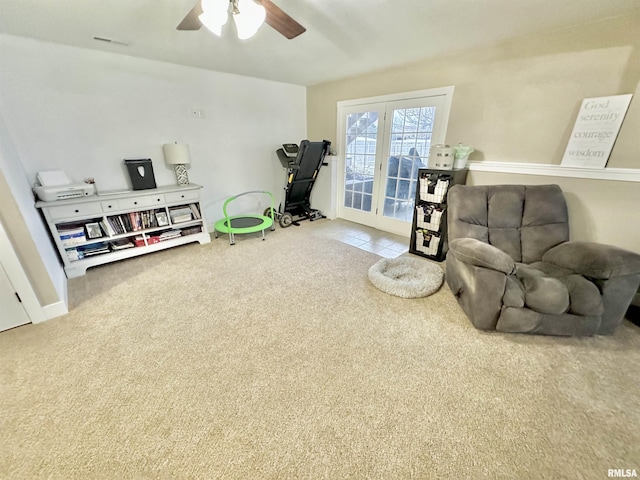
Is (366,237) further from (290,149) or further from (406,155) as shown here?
(290,149)

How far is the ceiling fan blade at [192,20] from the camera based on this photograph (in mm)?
1477

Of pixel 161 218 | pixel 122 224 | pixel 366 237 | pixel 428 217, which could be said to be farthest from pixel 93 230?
pixel 428 217

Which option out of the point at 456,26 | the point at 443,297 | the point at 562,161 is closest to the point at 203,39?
the point at 456,26

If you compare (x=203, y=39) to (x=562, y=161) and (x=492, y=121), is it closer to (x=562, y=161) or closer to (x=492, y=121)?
(x=492, y=121)

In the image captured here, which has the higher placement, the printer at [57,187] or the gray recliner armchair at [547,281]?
the printer at [57,187]

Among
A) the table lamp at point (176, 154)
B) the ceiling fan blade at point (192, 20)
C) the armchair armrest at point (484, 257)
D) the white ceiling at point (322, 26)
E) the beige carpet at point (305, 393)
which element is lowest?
the beige carpet at point (305, 393)

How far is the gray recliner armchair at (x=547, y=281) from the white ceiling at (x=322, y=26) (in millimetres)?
1398

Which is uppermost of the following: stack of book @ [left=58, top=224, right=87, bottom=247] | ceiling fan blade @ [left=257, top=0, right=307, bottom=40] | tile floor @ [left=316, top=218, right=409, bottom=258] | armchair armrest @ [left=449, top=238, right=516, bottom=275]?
ceiling fan blade @ [left=257, top=0, right=307, bottom=40]

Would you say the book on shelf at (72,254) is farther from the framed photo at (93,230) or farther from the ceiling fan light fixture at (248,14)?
the ceiling fan light fixture at (248,14)

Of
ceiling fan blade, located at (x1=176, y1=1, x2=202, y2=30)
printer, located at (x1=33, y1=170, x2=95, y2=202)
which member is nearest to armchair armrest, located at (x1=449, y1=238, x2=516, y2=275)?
ceiling fan blade, located at (x1=176, y1=1, x2=202, y2=30)

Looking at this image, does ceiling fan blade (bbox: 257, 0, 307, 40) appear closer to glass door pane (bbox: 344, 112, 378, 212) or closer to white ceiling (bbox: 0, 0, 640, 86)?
white ceiling (bbox: 0, 0, 640, 86)

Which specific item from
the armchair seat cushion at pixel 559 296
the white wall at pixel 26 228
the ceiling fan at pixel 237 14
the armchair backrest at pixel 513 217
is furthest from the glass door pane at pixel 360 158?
the white wall at pixel 26 228

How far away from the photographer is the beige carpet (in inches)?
43.7

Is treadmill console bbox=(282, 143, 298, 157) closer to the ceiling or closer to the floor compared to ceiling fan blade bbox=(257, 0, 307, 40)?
closer to the floor
